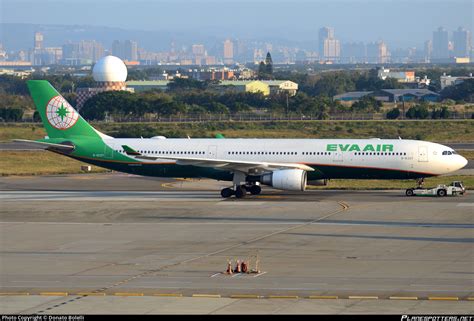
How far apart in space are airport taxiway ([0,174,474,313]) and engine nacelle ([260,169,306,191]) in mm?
914

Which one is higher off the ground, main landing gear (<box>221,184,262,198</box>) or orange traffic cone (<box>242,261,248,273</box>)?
orange traffic cone (<box>242,261,248,273</box>)

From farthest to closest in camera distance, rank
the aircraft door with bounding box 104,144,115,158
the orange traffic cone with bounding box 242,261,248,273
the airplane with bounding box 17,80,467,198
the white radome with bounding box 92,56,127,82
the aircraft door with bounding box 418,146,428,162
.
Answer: the white radome with bounding box 92,56,127,82, the aircraft door with bounding box 104,144,115,158, the aircraft door with bounding box 418,146,428,162, the airplane with bounding box 17,80,467,198, the orange traffic cone with bounding box 242,261,248,273

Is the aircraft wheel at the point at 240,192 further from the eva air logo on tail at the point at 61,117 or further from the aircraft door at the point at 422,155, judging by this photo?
the eva air logo on tail at the point at 61,117

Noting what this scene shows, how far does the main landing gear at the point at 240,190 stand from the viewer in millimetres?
59312

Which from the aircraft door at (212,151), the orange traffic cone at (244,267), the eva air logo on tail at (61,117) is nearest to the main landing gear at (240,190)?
the aircraft door at (212,151)

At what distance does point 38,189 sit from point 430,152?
26967 mm

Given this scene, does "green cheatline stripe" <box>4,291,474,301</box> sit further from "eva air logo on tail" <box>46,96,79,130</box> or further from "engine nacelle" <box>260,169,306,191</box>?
"eva air logo on tail" <box>46,96,79,130</box>

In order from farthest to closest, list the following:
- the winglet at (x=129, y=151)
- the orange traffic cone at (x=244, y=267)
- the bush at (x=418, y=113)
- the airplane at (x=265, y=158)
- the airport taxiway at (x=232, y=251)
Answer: the bush at (x=418, y=113)
the winglet at (x=129, y=151)
the airplane at (x=265, y=158)
the orange traffic cone at (x=244, y=267)
the airport taxiway at (x=232, y=251)

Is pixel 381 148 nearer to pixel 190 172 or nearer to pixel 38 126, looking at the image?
pixel 190 172

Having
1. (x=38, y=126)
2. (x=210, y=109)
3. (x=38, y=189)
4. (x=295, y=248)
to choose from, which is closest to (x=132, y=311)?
(x=295, y=248)

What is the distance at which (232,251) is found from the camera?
129ft

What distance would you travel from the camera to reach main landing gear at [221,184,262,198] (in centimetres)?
5931

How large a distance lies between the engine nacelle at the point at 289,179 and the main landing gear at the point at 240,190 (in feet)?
7.17

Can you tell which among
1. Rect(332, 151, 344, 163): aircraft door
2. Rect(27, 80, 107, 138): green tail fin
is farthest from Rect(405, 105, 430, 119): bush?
Rect(27, 80, 107, 138): green tail fin
